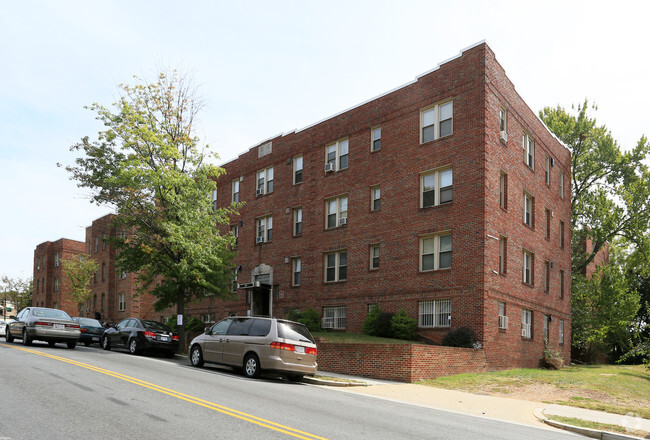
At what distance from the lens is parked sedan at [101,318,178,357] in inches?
875

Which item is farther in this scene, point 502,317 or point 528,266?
point 528,266

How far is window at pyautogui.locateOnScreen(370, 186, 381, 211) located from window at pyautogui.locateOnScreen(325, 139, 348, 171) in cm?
234

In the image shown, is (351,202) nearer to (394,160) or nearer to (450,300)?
(394,160)

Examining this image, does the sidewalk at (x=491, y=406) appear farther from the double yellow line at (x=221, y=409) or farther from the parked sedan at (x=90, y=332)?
the parked sedan at (x=90, y=332)

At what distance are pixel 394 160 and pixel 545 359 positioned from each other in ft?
39.5

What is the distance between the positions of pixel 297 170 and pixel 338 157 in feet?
11.3

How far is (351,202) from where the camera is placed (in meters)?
27.8

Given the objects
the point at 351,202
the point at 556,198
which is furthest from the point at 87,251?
A: the point at 556,198

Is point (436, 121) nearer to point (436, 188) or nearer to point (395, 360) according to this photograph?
point (436, 188)

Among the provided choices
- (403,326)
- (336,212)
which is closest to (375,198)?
(336,212)

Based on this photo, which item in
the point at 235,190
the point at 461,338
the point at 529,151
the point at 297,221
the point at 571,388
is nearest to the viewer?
the point at 571,388

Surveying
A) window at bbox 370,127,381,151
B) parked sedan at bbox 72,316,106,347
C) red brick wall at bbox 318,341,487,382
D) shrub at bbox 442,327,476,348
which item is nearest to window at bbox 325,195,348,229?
window at bbox 370,127,381,151

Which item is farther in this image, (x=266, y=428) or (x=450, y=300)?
(x=450, y=300)

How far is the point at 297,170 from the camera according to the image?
31750 mm
